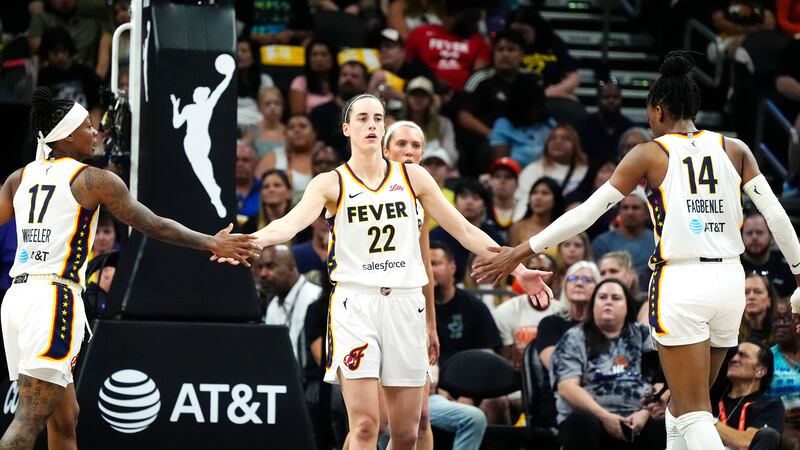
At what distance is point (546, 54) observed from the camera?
1475 centimetres

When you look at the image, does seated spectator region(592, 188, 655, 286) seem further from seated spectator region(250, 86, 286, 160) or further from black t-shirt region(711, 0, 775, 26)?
black t-shirt region(711, 0, 775, 26)

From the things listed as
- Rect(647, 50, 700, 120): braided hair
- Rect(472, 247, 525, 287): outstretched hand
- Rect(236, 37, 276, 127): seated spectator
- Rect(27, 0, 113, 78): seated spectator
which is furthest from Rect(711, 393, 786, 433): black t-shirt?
Rect(27, 0, 113, 78): seated spectator

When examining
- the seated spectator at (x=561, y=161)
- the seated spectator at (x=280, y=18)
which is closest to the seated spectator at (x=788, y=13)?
the seated spectator at (x=561, y=161)

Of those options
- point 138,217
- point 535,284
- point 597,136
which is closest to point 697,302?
point 535,284

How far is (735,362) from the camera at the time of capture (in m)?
8.91

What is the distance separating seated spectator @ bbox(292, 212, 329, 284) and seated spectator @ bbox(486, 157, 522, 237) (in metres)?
1.75

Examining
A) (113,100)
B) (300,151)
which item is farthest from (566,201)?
(113,100)

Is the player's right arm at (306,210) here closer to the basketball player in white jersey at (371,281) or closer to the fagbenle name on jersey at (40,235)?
the basketball player in white jersey at (371,281)

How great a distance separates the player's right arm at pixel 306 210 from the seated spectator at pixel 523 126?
21.7 ft

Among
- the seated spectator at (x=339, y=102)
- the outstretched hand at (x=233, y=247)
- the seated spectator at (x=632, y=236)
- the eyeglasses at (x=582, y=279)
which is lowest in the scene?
the eyeglasses at (x=582, y=279)

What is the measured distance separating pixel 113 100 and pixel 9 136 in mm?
4078

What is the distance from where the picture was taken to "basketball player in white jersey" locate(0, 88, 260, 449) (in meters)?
6.85

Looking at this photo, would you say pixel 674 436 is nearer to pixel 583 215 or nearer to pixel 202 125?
pixel 583 215

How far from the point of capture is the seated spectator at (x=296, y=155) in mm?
12594
